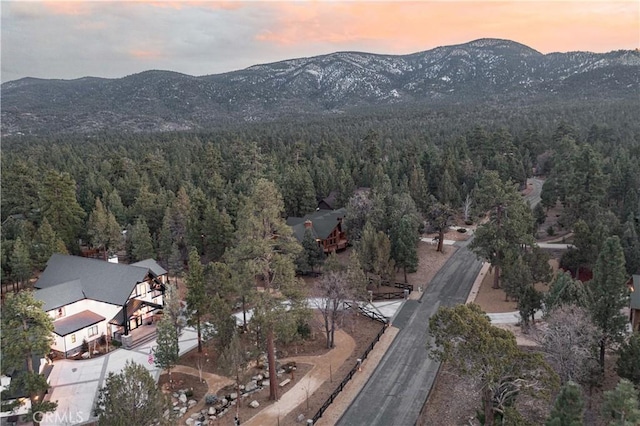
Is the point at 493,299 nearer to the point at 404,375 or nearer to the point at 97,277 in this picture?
the point at 404,375

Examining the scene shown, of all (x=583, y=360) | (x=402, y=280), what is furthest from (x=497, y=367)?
(x=402, y=280)

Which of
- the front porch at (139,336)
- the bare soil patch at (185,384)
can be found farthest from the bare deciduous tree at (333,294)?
the front porch at (139,336)

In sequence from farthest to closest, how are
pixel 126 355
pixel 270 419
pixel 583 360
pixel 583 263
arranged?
pixel 583 263 → pixel 126 355 → pixel 270 419 → pixel 583 360

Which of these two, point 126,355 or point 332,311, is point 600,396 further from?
point 126,355

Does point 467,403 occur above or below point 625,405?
below

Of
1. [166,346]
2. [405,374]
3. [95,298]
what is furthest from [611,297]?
[95,298]

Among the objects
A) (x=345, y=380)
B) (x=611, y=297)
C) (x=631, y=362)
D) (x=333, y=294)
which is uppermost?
(x=611, y=297)
